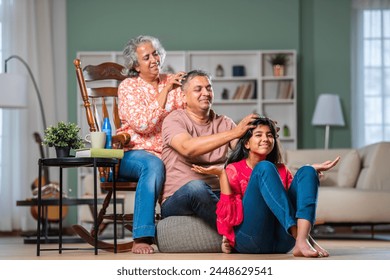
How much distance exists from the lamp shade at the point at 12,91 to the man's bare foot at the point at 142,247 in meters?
4.69

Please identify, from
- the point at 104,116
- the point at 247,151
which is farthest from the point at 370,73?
the point at 247,151

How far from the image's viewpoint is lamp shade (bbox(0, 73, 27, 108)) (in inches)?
333

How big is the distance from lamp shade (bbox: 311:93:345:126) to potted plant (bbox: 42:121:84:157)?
227 inches

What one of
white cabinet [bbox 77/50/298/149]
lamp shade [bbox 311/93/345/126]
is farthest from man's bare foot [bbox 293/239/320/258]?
white cabinet [bbox 77/50/298/149]

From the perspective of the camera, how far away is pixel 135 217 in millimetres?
4102

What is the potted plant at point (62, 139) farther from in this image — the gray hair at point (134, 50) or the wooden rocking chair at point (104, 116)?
the gray hair at point (134, 50)

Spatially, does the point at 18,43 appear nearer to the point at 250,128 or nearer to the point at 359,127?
the point at 359,127

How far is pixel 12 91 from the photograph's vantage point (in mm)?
8523

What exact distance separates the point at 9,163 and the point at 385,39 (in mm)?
4717

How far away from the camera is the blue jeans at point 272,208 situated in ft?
11.6

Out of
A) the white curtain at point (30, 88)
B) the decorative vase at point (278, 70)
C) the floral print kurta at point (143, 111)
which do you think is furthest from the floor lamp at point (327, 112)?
the floral print kurta at point (143, 111)

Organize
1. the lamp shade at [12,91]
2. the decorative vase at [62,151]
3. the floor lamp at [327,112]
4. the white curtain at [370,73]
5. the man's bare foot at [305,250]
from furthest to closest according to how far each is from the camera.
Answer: the white curtain at [370,73] → the floor lamp at [327,112] → the lamp shade at [12,91] → the decorative vase at [62,151] → the man's bare foot at [305,250]

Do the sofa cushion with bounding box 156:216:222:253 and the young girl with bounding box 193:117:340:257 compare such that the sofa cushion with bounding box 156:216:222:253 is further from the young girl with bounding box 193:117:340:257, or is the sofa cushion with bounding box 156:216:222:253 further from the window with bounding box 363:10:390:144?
the window with bounding box 363:10:390:144

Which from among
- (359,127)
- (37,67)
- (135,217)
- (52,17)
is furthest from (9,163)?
(135,217)
